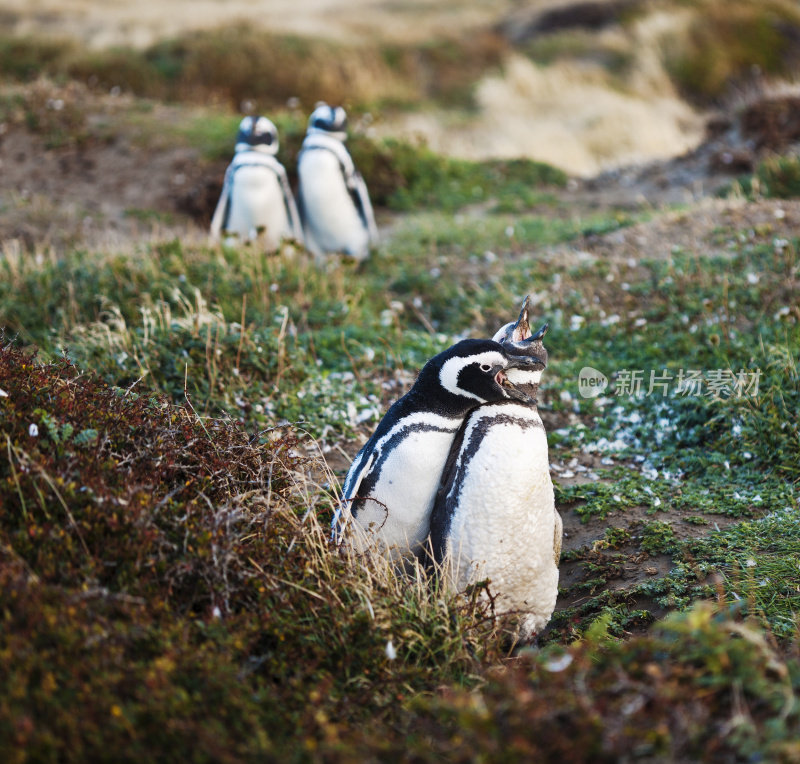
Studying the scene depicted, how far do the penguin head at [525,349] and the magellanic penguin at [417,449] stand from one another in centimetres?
2

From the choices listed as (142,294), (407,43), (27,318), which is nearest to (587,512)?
(142,294)

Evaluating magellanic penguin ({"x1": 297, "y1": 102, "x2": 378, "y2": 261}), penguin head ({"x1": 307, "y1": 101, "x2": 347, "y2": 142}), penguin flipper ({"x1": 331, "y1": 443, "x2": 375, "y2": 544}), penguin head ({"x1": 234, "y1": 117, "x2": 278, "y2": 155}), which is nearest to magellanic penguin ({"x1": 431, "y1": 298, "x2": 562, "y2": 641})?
penguin flipper ({"x1": 331, "y1": 443, "x2": 375, "y2": 544})

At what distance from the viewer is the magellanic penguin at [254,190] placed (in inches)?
320

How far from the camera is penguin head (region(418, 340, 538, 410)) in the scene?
308 cm

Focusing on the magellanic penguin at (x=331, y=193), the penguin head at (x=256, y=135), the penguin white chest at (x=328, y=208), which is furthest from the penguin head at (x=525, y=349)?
the penguin head at (x=256, y=135)

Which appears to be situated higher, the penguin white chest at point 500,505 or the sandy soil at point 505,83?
the sandy soil at point 505,83

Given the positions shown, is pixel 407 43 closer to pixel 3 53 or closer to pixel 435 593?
pixel 3 53

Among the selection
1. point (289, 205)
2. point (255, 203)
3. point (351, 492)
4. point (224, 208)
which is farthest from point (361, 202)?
point (351, 492)

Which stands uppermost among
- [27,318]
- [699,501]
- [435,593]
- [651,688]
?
[27,318]

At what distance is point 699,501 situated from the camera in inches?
167

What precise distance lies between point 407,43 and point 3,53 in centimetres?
920

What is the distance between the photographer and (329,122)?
848 cm

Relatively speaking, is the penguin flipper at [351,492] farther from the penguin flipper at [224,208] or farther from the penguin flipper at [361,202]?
the penguin flipper at [361,202]

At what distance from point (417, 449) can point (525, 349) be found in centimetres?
57
